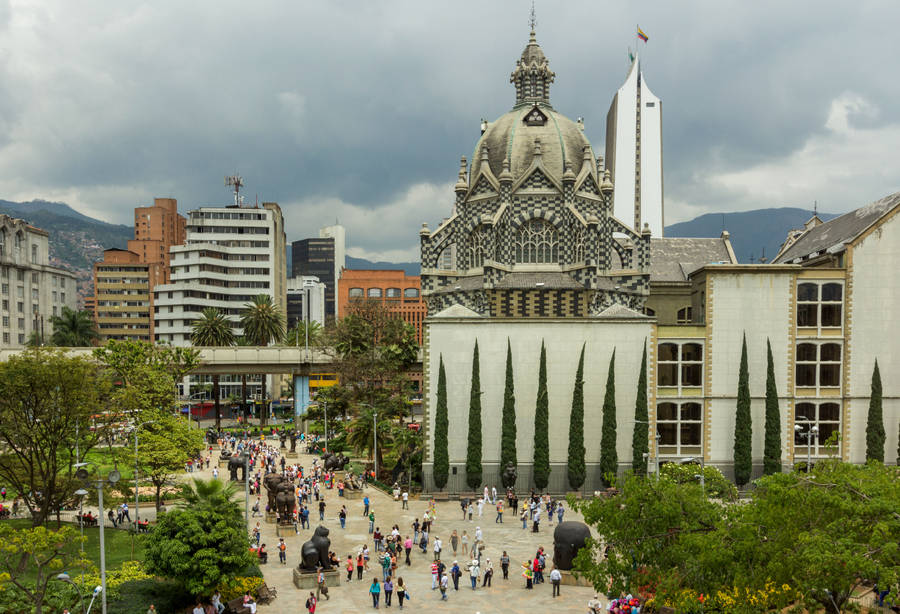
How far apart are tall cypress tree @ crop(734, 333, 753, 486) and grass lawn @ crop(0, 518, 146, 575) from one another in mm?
42335

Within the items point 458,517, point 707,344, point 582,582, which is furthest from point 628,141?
point 582,582

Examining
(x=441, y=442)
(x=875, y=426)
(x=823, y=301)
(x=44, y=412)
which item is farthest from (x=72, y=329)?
(x=875, y=426)

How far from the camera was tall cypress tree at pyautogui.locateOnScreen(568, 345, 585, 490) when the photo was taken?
53.9m

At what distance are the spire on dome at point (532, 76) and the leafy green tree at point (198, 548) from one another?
55953mm

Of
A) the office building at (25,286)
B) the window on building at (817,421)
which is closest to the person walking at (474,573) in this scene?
the window on building at (817,421)

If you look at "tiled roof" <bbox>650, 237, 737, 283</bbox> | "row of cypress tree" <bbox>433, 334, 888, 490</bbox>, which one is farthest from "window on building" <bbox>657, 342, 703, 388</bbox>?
"tiled roof" <bbox>650, 237, 737, 283</bbox>

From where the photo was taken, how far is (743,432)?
54250 mm

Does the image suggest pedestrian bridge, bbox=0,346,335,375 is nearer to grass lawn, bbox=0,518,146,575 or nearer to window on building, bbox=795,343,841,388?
grass lawn, bbox=0,518,146,575

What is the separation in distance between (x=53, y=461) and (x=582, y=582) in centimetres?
3026

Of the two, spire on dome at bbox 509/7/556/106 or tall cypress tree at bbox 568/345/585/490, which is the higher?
spire on dome at bbox 509/7/556/106

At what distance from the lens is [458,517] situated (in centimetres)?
4891

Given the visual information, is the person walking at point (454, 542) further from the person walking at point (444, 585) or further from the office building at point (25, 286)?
the office building at point (25, 286)

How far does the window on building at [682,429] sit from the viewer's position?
56.4 m

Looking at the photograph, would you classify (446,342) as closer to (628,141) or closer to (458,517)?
(458,517)
